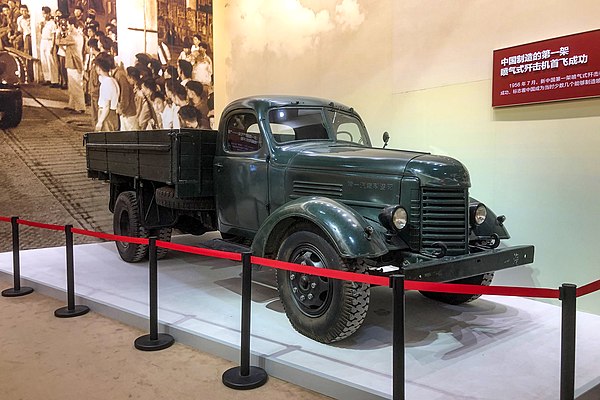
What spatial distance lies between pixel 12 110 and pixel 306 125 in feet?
14.5

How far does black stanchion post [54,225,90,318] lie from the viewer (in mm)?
4566

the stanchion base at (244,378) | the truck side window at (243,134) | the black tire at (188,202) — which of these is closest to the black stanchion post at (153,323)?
the stanchion base at (244,378)

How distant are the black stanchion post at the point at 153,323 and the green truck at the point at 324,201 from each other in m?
0.80

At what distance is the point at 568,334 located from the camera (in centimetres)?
241

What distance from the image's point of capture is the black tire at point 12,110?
6.88m

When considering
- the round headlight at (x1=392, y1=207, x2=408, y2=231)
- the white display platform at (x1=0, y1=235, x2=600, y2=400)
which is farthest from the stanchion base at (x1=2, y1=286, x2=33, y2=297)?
the round headlight at (x1=392, y1=207, x2=408, y2=231)

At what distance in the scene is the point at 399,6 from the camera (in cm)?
588

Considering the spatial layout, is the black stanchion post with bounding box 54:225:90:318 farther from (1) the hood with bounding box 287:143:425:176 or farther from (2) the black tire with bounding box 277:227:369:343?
(1) the hood with bounding box 287:143:425:176

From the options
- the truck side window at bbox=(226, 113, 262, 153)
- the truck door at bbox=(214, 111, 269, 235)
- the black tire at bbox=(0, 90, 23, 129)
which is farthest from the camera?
the black tire at bbox=(0, 90, 23, 129)

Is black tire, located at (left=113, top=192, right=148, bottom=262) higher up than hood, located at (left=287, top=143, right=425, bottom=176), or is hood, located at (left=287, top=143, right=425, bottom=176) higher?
hood, located at (left=287, top=143, right=425, bottom=176)

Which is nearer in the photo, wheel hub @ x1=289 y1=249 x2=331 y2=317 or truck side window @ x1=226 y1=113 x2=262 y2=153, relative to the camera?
wheel hub @ x1=289 y1=249 x2=331 y2=317

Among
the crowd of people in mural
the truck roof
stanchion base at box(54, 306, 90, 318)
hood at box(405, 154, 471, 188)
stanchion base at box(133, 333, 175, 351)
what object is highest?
the crowd of people in mural

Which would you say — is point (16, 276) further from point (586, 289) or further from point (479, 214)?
point (586, 289)

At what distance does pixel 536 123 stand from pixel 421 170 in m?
1.72
